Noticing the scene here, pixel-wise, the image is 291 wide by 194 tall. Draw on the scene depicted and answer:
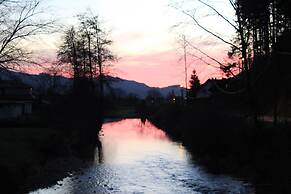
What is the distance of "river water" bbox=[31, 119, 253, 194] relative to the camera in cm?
2323

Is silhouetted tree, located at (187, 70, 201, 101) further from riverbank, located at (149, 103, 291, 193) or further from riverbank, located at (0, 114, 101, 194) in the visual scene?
riverbank, located at (149, 103, 291, 193)

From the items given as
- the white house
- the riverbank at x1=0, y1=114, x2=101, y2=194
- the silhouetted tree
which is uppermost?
the silhouetted tree

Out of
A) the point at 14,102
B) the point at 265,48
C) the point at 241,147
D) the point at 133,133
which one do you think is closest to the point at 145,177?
the point at 241,147

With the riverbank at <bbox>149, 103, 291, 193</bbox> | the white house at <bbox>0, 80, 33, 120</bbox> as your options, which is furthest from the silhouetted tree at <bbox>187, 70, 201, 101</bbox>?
the riverbank at <bbox>149, 103, 291, 193</bbox>

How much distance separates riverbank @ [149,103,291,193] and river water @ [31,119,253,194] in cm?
108

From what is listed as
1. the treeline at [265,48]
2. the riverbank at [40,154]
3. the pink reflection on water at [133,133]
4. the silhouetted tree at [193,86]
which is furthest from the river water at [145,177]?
the silhouetted tree at [193,86]

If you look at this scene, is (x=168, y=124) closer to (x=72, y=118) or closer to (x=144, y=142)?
(x=144, y=142)

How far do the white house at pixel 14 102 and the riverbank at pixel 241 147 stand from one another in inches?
996

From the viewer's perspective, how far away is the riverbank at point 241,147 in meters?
25.4

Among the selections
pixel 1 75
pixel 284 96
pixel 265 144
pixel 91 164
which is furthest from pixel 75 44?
pixel 1 75

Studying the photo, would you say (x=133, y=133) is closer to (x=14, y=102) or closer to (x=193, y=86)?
(x=14, y=102)

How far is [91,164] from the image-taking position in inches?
1300

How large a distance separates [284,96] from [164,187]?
25201 millimetres

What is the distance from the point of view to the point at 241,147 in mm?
30547
